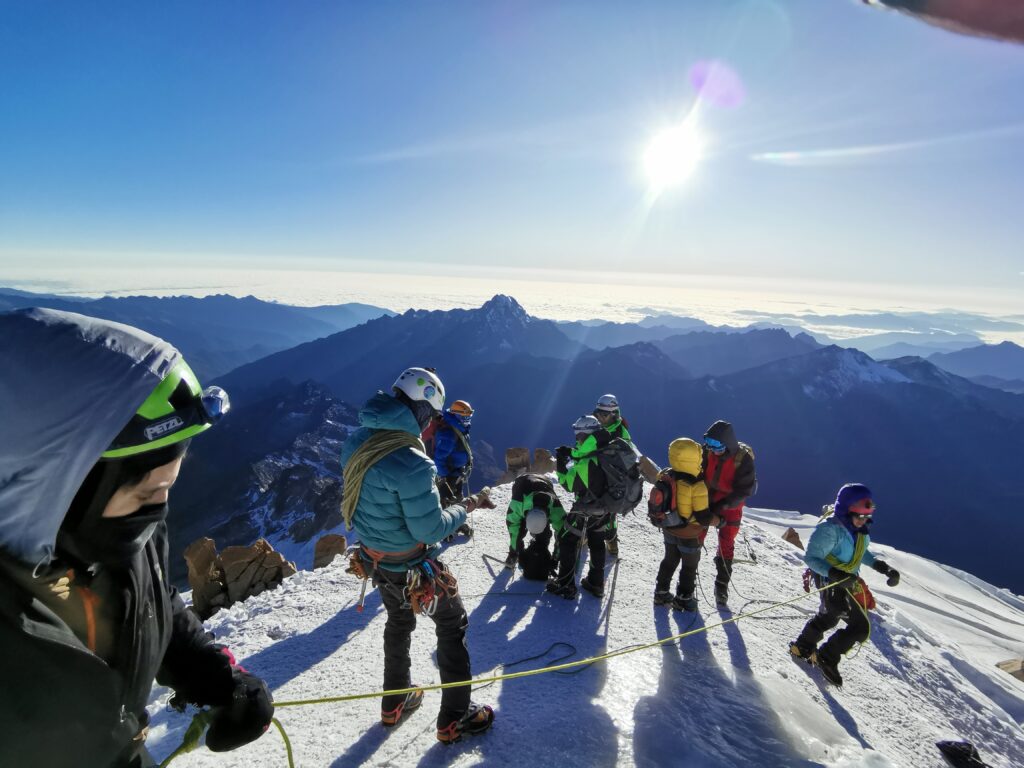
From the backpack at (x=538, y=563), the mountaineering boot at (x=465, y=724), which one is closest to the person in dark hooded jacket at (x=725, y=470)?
the backpack at (x=538, y=563)

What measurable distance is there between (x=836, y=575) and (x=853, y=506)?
107 centimetres

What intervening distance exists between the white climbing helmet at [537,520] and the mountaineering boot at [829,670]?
4.51m

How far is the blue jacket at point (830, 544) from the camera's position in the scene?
670 cm

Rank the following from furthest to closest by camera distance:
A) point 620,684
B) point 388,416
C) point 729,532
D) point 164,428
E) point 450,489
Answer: point 450,489, point 729,532, point 620,684, point 388,416, point 164,428

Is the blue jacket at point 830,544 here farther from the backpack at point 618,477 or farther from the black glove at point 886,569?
the backpack at point 618,477

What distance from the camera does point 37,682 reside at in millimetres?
1469

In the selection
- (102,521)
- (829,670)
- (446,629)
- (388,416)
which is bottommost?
(829,670)

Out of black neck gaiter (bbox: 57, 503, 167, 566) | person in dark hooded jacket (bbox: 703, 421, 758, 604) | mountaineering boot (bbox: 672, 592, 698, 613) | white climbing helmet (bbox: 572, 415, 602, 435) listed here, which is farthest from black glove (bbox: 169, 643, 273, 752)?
person in dark hooded jacket (bbox: 703, 421, 758, 604)

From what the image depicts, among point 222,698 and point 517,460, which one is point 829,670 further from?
point 517,460

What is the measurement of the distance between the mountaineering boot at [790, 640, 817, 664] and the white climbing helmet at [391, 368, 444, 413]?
22.6 feet

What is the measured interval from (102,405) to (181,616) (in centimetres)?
160

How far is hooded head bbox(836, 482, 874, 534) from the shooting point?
6.58m

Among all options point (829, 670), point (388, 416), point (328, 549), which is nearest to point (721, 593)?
point (829, 670)

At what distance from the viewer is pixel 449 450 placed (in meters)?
9.16
